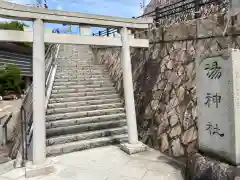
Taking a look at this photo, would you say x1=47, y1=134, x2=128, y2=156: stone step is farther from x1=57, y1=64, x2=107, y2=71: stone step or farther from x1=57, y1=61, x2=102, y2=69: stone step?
x1=57, y1=61, x2=102, y2=69: stone step

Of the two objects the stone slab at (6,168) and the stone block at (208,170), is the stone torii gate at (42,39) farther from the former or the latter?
the stone block at (208,170)

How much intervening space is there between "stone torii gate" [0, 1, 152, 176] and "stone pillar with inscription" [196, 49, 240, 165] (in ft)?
7.94

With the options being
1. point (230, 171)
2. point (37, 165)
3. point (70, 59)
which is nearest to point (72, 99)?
point (37, 165)

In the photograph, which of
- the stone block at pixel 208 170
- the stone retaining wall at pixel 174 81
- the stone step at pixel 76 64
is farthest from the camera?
the stone step at pixel 76 64

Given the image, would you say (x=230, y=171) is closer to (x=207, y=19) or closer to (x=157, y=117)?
(x=157, y=117)

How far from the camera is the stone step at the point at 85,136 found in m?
6.33

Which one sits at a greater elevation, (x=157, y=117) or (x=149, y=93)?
(x=149, y=93)

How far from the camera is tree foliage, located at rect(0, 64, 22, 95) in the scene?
22.1m

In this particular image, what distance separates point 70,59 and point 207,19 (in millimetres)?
8706

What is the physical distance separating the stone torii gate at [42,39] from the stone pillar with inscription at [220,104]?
2.42 m

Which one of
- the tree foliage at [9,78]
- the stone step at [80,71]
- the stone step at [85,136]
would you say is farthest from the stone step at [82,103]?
the tree foliage at [9,78]

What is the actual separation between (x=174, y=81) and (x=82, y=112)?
10.5ft

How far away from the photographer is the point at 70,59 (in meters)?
12.8

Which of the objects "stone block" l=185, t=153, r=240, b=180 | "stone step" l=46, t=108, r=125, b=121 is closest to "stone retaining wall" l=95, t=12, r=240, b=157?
"stone step" l=46, t=108, r=125, b=121
